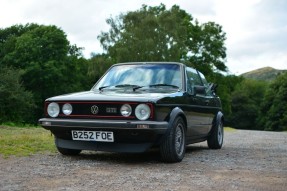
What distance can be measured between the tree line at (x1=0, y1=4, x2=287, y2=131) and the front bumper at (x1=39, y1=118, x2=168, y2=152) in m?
26.2

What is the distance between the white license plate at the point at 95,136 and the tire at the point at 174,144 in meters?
0.78

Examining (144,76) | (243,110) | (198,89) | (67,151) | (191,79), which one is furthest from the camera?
(243,110)

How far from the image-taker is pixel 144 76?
755cm

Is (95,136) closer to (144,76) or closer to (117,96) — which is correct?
(117,96)

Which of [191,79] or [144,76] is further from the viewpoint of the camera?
[191,79]

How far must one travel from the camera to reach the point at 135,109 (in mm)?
6199

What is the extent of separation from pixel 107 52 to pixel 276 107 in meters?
27.8

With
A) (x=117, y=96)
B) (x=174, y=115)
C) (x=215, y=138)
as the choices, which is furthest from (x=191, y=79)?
(x=117, y=96)

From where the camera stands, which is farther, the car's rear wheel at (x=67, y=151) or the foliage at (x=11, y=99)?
the foliage at (x=11, y=99)

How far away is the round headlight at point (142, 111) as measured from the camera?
20.3ft

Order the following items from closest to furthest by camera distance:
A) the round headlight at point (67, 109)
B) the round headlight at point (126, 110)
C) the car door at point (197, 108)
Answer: the round headlight at point (126, 110)
the round headlight at point (67, 109)
the car door at point (197, 108)

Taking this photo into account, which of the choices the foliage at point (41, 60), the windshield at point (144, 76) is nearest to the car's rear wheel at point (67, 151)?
the windshield at point (144, 76)

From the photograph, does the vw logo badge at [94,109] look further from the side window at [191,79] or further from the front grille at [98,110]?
the side window at [191,79]

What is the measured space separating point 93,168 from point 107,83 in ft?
7.36
